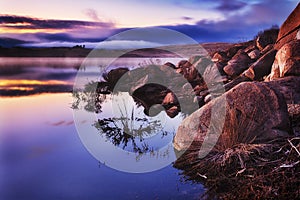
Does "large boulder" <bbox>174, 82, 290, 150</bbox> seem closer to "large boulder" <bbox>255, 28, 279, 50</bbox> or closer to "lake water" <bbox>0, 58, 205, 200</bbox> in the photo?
"lake water" <bbox>0, 58, 205, 200</bbox>

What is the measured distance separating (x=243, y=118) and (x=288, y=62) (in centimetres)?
357

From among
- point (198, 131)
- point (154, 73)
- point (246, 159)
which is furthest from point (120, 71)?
point (246, 159)

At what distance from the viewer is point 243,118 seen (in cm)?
610

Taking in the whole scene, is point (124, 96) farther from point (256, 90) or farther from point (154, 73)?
point (256, 90)

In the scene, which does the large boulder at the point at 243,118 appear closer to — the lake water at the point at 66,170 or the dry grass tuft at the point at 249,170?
the dry grass tuft at the point at 249,170

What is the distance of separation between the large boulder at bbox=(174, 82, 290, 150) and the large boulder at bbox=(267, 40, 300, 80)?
2519 mm

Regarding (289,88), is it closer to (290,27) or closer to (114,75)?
(290,27)

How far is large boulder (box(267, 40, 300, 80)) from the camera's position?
8.66 metres

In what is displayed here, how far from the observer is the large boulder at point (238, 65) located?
1284 centimetres

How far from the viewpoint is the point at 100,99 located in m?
12.9

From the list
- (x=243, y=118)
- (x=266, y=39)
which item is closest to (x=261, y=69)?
(x=266, y=39)

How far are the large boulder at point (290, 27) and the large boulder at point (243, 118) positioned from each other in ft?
17.2

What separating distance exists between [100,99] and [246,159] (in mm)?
8170

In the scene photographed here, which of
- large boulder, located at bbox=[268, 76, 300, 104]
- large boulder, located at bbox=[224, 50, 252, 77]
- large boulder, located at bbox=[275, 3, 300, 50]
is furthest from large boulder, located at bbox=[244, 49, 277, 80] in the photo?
large boulder, located at bbox=[268, 76, 300, 104]
